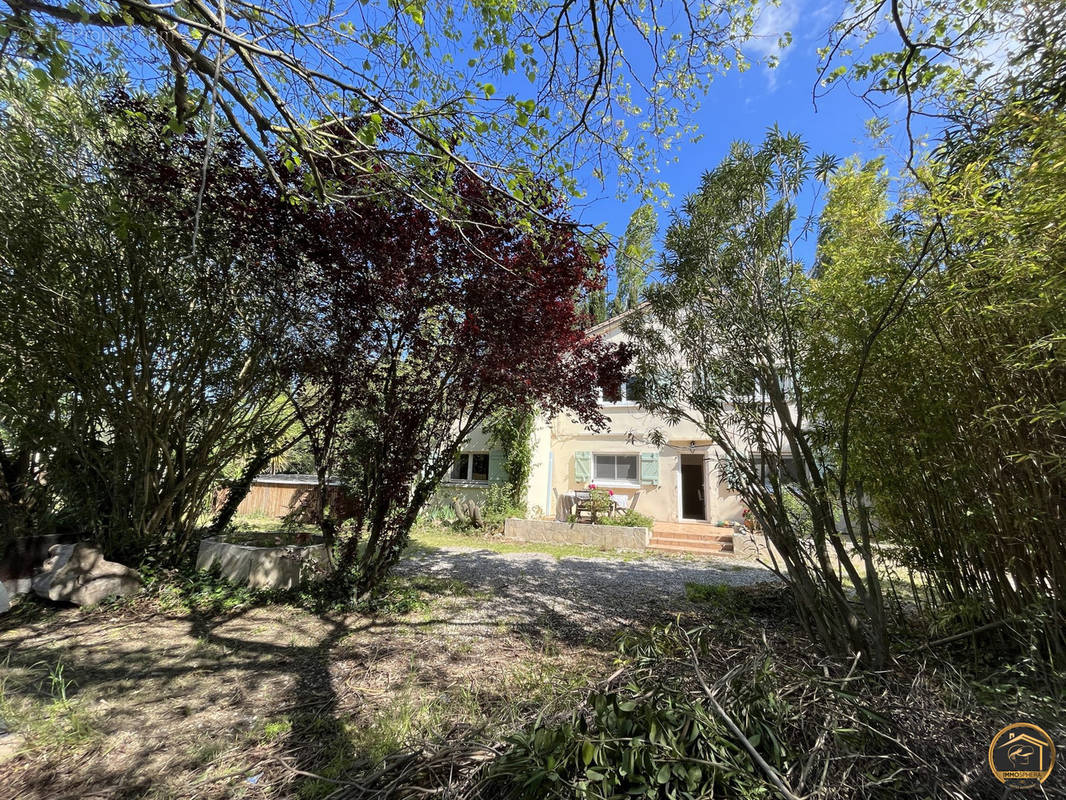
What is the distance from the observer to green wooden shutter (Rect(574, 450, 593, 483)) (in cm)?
1126

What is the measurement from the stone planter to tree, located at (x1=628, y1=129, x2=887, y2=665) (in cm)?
432

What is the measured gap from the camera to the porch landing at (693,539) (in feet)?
28.2

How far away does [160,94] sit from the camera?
3771 millimetres

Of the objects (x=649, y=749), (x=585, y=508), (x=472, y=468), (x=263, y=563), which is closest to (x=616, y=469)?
(x=585, y=508)

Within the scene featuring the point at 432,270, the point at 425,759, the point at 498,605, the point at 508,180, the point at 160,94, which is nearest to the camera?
the point at 425,759

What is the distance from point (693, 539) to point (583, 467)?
3379 mm

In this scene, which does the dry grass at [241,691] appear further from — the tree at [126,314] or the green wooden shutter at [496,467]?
the green wooden shutter at [496,467]

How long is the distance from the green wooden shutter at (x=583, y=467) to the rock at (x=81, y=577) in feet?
29.4

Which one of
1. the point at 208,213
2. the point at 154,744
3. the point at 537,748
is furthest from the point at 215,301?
the point at 537,748

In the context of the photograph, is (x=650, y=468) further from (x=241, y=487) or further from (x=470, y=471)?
(x=241, y=487)

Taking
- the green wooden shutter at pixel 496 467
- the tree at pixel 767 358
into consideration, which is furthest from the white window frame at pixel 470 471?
the tree at pixel 767 358

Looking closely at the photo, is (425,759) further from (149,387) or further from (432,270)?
(149,387)

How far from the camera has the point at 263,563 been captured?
4480mm

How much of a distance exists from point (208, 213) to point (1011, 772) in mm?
5568
